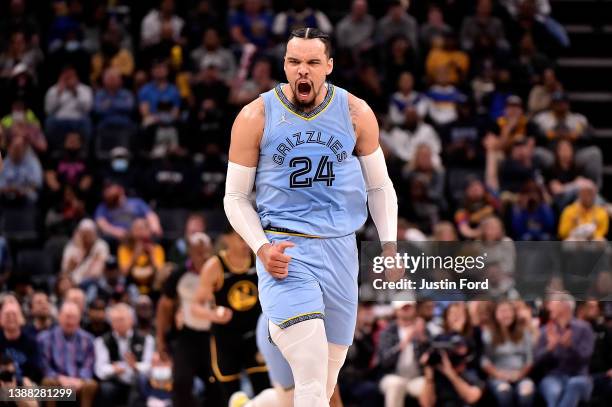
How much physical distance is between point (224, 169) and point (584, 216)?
14.3 feet

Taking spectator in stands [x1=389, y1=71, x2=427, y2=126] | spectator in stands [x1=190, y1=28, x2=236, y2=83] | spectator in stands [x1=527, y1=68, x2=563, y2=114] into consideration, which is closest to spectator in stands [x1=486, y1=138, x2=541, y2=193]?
spectator in stands [x1=527, y1=68, x2=563, y2=114]

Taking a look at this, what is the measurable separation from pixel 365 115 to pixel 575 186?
331 inches

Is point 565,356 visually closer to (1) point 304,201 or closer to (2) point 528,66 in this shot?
(1) point 304,201

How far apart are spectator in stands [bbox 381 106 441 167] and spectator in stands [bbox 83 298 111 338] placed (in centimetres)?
476

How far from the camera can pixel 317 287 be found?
621 cm

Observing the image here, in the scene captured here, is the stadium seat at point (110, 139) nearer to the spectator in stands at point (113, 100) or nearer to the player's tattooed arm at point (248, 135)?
the spectator in stands at point (113, 100)

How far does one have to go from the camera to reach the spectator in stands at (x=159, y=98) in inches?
606

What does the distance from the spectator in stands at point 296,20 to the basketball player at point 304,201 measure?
1021cm

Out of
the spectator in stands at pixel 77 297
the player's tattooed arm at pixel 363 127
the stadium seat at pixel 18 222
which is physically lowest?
the spectator in stands at pixel 77 297

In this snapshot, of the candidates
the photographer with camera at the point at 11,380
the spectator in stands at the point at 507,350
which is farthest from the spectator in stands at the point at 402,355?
the photographer with camera at the point at 11,380

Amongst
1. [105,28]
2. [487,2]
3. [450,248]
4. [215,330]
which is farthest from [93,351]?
[487,2]

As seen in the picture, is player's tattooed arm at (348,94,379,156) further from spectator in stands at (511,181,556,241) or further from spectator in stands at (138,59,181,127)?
spectator in stands at (138,59,181,127)

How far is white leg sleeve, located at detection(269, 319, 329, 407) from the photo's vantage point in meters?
6.09

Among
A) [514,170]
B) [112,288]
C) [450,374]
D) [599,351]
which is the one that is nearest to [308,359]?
[450,374]
